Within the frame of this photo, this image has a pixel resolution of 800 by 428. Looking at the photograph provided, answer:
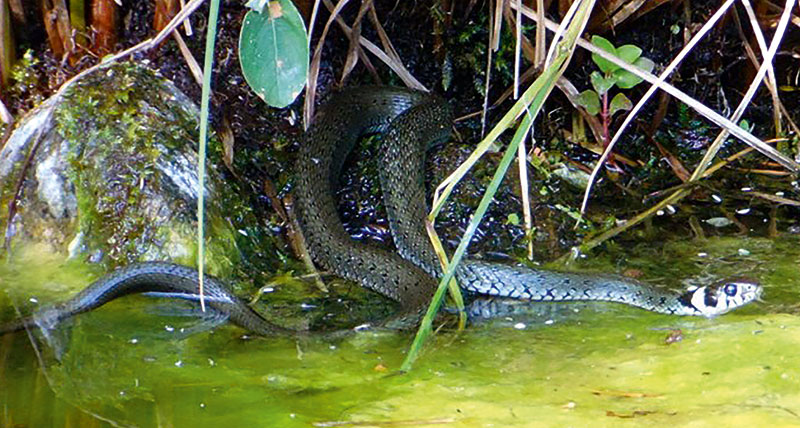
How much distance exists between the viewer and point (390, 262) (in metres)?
4.37

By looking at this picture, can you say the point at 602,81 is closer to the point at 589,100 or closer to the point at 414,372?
the point at 589,100

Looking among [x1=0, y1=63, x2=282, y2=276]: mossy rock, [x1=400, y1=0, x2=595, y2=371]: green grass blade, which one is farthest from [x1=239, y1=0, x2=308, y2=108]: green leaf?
[x1=0, y1=63, x2=282, y2=276]: mossy rock

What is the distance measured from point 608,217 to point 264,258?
1.68 meters

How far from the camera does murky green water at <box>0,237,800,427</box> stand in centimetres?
278

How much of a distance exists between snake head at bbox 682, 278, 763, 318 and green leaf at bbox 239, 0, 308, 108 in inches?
78.2

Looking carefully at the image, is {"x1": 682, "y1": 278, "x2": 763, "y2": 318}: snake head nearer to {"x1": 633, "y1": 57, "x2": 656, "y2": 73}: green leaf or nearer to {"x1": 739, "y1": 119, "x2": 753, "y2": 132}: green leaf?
{"x1": 633, "y1": 57, "x2": 656, "y2": 73}: green leaf

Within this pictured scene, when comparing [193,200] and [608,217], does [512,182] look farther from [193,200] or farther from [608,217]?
[193,200]

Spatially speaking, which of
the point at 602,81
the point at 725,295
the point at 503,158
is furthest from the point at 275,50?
the point at 725,295

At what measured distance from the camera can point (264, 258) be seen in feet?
14.3

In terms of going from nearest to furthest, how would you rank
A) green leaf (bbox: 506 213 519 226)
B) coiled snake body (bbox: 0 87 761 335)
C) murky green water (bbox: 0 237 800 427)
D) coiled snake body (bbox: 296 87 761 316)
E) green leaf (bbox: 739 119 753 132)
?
murky green water (bbox: 0 237 800 427), coiled snake body (bbox: 0 87 761 335), coiled snake body (bbox: 296 87 761 316), green leaf (bbox: 506 213 519 226), green leaf (bbox: 739 119 753 132)

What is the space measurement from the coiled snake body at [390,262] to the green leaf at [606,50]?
2.98ft

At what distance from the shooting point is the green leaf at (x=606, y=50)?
13.8 ft

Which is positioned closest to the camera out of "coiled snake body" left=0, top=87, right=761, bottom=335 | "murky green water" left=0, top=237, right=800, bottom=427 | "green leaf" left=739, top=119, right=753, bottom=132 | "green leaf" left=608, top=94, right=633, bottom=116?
"murky green water" left=0, top=237, right=800, bottom=427

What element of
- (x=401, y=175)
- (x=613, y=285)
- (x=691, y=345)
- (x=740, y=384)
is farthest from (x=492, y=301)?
(x=740, y=384)
